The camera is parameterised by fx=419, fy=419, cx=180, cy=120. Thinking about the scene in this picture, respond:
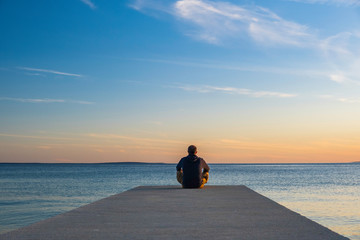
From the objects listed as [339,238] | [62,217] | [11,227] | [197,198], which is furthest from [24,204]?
[339,238]

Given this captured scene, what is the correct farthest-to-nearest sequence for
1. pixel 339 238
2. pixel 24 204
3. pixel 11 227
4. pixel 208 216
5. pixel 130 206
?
pixel 24 204 < pixel 11 227 < pixel 130 206 < pixel 208 216 < pixel 339 238

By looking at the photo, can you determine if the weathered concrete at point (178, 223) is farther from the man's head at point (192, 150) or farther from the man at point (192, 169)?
the man's head at point (192, 150)

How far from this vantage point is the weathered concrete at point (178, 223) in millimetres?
5430

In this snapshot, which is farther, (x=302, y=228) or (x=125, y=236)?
(x=302, y=228)

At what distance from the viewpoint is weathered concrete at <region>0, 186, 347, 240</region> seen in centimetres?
543

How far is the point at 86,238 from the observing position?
5254 mm

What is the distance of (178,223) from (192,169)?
20.3 ft

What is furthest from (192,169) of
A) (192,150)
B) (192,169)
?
(192,150)

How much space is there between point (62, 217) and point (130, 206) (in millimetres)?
1961

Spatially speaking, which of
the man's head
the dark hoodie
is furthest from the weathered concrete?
the man's head

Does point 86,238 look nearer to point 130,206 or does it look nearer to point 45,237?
point 45,237

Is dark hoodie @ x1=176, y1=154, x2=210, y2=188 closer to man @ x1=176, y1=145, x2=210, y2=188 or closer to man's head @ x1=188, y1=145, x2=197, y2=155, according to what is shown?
man @ x1=176, y1=145, x2=210, y2=188

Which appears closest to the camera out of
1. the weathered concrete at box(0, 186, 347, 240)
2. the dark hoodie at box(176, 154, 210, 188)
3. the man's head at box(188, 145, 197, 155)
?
the weathered concrete at box(0, 186, 347, 240)

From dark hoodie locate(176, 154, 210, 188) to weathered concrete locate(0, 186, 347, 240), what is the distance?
3248mm
